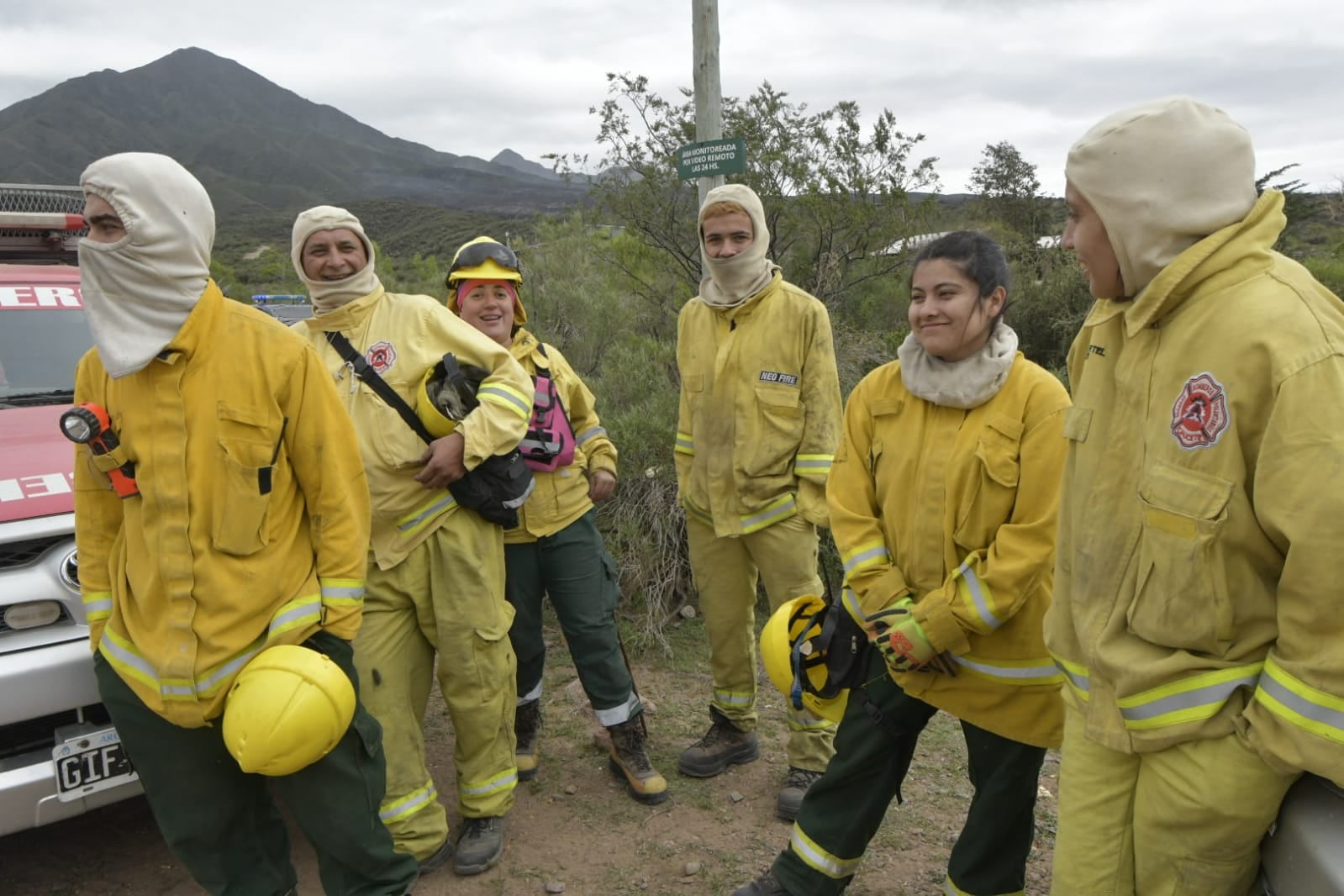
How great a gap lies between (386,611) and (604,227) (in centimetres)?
593

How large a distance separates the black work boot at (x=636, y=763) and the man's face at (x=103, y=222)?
263 cm

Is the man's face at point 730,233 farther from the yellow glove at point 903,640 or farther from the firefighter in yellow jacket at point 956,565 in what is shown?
the yellow glove at point 903,640

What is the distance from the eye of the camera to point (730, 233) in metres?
3.65

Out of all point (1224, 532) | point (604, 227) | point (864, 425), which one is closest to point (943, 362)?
point (864, 425)

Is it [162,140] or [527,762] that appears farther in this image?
[162,140]

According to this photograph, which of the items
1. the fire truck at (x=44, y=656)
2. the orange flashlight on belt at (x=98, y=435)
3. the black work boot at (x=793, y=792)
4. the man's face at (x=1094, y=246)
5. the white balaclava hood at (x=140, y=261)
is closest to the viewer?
the man's face at (x=1094, y=246)

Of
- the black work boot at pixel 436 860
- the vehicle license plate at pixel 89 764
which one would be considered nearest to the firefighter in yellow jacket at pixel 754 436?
the black work boot at pixel 436 860

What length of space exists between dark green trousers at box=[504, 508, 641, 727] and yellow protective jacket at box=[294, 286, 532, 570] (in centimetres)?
64

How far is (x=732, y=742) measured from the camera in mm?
3992

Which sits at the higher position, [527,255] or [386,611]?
[527,255]

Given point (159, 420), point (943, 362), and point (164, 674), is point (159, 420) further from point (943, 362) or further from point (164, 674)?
point (943, 362)

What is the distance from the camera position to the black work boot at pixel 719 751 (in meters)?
3.89

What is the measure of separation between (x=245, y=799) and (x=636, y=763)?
1706 mm

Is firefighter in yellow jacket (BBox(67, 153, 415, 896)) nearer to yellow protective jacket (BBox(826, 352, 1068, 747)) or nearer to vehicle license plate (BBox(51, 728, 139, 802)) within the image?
vehicle license plate (BBox(51, 728, 139, 802))
